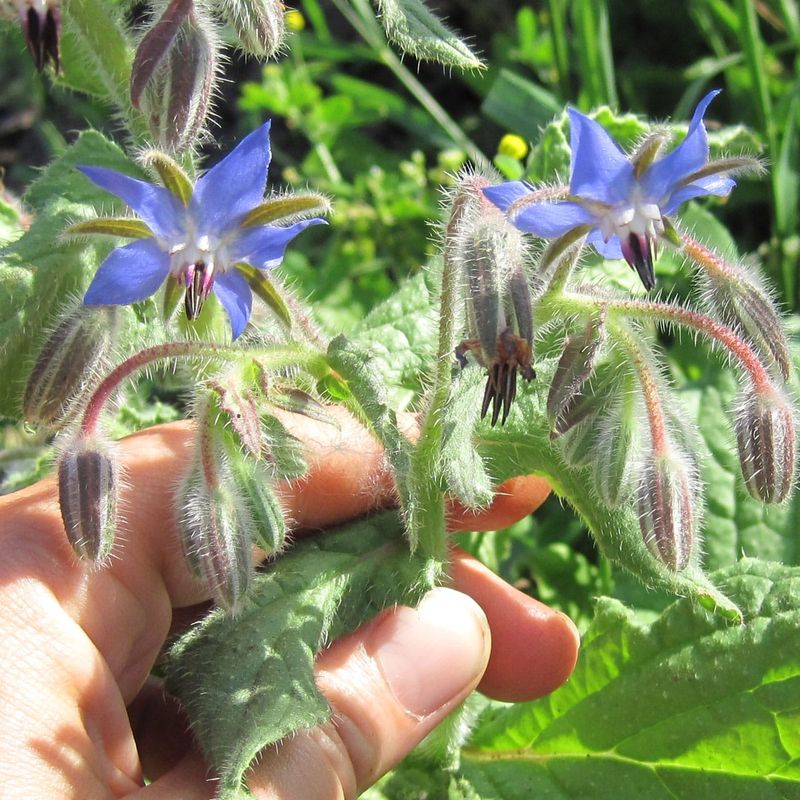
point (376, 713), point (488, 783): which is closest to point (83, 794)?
point (376, 713)

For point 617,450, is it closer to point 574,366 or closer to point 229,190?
point 574,366

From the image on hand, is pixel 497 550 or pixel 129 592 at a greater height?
pixel 129 592

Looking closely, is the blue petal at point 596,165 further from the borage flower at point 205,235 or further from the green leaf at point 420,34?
the borage flower at point 205,235

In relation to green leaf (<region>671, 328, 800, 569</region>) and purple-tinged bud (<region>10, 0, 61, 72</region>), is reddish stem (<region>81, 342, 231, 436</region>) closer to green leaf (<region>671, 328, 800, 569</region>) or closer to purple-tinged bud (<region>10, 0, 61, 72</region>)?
purple-tinged bud (<region>10, 0, 61, 72</region>)

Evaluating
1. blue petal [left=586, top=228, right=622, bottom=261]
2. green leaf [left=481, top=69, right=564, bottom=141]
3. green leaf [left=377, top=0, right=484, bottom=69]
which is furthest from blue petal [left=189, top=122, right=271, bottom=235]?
green leaf [left=481, top=69, right=564, bottom=141]

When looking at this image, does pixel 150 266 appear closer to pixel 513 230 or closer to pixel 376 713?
pixel 513 230

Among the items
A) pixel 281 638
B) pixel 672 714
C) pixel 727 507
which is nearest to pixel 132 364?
pixel 281 638
